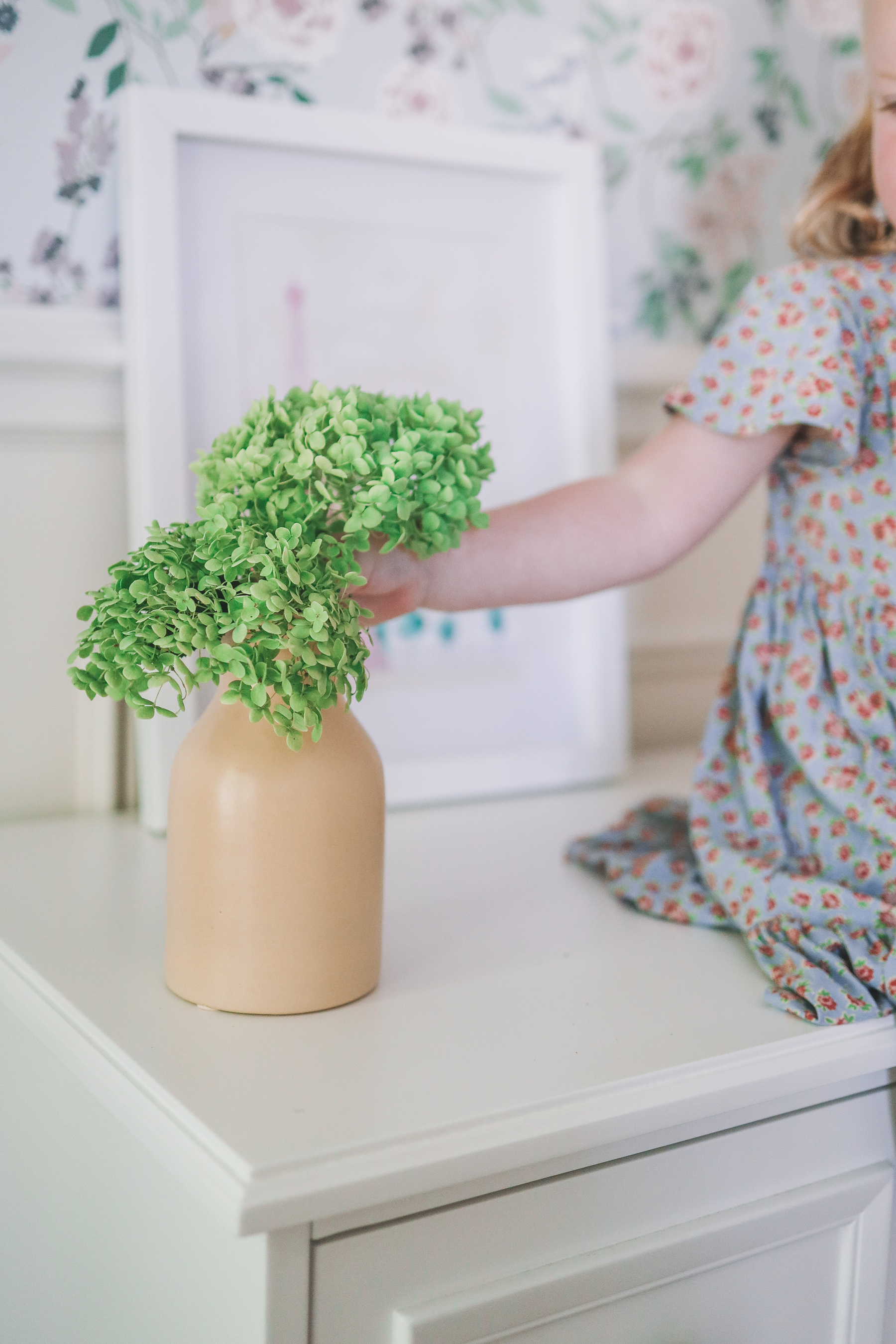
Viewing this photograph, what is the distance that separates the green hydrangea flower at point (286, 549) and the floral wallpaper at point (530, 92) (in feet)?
1.31

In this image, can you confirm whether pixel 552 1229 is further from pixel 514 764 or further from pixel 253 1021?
pixel 514 764

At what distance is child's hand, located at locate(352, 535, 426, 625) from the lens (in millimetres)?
661

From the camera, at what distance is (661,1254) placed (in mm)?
570

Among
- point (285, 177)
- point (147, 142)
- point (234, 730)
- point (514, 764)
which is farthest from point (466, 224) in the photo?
point (234, 730)

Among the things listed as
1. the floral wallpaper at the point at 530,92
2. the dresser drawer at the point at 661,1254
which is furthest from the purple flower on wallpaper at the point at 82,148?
the dresser drawer at the point at 661,1254

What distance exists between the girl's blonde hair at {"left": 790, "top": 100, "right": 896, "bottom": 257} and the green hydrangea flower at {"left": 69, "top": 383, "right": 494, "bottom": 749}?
426mm

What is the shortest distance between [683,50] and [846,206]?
36cm

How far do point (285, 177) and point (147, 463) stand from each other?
0.83 ft

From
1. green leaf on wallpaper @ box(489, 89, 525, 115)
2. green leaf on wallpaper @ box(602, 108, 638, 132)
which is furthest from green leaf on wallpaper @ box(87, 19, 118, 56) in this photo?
green leaf on wallpaper @ box(602, 108, 638, 132)

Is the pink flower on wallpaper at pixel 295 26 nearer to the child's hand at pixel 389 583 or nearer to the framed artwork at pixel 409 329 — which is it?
the framed artwork at pixel 409 329

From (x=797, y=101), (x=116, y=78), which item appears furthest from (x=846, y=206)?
(x=116, y=78)

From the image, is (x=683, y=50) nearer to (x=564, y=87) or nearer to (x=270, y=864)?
(x=564, y=87)

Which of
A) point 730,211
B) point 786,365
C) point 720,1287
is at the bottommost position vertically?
point 720,1287

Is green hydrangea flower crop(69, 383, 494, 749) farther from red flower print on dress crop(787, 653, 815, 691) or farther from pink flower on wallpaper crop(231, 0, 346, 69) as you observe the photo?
pink flower on wallpaper crop(231, 0, 346, 69)
